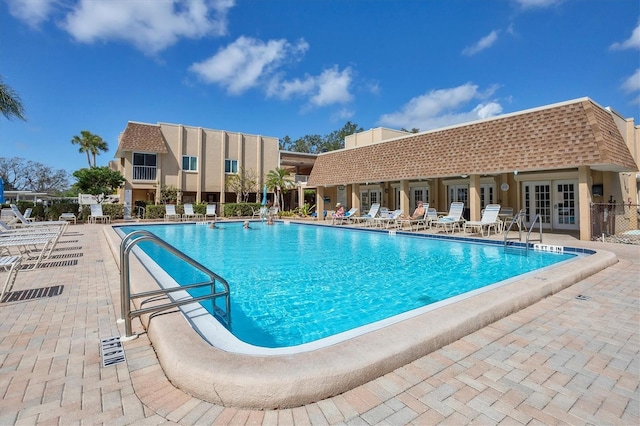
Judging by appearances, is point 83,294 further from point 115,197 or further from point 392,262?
point 115,197

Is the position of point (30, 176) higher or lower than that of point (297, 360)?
higher

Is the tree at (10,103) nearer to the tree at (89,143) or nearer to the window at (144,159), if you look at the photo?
the window at (144,159)

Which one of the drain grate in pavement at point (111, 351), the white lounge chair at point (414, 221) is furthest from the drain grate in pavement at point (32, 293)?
the white lounge chair at point (414, 221)

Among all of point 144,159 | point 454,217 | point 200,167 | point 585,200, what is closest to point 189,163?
point 200,167

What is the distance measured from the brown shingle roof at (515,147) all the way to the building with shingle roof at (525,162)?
30 mm

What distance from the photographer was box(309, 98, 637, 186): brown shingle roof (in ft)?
34.1

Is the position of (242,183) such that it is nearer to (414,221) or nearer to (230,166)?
(230,166)

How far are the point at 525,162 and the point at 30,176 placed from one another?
64320 mm

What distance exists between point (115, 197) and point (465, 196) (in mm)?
27775

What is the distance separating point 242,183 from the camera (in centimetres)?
3011

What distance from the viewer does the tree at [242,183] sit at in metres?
29.9

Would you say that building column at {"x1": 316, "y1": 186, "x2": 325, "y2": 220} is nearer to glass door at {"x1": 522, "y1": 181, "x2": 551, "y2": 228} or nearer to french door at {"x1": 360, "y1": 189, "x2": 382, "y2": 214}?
french door at {"x1": 360, "y1": 189, "x2": 382, "y2": 214}

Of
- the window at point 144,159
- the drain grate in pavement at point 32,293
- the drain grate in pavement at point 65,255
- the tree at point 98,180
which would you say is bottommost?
the drain grate in pavement at point 32,293

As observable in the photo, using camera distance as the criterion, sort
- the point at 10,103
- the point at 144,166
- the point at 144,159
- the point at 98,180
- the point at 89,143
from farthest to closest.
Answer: the point at 89,143
the point at 144,159
the point at 144,166
the point at 98,180
the point at 10,103
